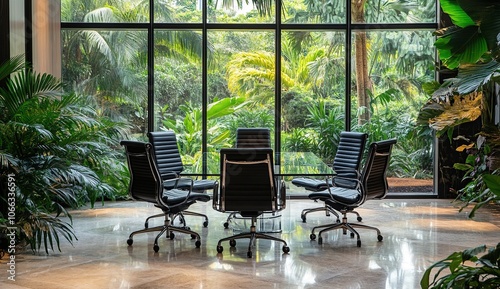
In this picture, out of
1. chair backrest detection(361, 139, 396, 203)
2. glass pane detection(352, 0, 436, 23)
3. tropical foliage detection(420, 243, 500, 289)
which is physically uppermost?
glass pane detection(352, 0, 436, 23)

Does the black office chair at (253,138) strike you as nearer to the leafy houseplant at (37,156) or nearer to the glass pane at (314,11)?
the glass pane at (314,11)

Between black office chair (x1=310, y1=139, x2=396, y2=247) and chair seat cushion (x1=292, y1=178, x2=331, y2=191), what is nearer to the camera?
black office chair (x1=310, y1=139, x2=396, y2=247)

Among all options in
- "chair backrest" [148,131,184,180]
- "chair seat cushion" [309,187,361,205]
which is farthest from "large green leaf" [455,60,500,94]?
"chair backrest" [148,131,184,180]

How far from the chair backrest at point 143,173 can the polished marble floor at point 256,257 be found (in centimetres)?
52

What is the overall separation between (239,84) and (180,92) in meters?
0.84

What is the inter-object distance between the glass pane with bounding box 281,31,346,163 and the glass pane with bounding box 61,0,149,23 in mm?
2256

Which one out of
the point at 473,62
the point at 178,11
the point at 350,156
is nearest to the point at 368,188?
the point at 350,156

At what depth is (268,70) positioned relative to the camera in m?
10.0

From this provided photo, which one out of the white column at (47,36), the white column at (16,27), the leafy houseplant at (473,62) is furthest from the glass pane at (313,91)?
the leafy houseplant at (473,62)

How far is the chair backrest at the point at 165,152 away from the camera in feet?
25.9

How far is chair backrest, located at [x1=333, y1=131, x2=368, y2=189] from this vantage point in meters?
7.68

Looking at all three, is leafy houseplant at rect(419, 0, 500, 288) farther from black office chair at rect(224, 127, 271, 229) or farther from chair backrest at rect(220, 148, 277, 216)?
black office chair at rect(224, 127, 271, 229)

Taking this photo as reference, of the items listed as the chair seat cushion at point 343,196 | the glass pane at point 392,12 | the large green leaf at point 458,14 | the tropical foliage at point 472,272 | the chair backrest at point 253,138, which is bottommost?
the tropical foliage at point 472,272

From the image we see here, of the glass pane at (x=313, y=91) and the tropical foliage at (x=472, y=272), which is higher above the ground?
the glass pane at (x=313, y=91)
